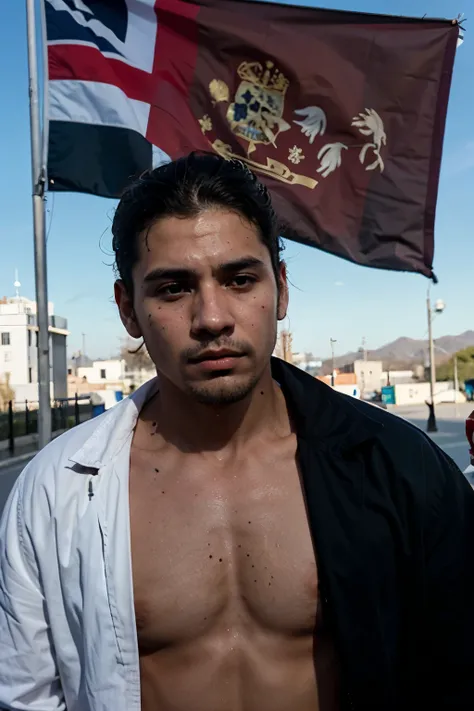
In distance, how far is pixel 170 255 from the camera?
1.82 metres

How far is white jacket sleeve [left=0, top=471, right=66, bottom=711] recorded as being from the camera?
1.65m

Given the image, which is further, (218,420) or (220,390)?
(218,420)

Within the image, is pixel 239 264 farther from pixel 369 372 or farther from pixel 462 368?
pixel 369 372

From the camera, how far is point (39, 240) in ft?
14.5

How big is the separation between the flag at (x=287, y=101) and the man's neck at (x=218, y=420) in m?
2.95

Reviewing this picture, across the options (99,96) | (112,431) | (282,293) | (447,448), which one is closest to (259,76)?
(99,96)

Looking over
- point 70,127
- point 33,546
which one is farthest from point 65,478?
point 70,127

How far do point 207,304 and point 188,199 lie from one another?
36 centimetres

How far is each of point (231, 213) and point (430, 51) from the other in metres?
3.76

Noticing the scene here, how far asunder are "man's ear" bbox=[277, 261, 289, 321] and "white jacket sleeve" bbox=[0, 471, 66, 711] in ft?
3.34

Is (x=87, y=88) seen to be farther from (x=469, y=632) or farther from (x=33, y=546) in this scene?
(x=469, y=632)

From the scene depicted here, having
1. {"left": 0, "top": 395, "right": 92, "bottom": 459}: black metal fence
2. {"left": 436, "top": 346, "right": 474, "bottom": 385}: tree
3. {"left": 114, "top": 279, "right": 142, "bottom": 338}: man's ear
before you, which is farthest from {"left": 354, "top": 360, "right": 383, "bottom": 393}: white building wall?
{"left": 114, "top": 279, "right": 142, "bottom": 338}: man's ear

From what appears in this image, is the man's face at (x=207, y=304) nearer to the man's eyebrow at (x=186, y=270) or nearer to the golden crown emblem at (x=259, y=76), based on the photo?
the man's eyebrow at (x=186, y=270)

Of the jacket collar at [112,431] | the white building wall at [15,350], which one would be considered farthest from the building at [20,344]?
the jacket collar at [112,431]
